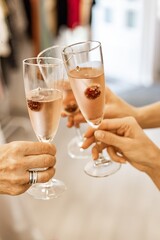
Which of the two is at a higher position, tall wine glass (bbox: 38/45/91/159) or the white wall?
tall wine glass (bbox: 38/45/91/159)

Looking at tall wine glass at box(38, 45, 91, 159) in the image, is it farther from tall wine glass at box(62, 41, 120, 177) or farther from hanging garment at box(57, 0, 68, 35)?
hanging garment at box(57, 0, 68, 35)

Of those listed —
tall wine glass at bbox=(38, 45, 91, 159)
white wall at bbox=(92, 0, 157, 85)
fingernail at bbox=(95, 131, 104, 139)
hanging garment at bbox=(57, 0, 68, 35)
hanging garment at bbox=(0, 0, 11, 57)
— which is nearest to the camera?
fingernail at bbox=(95, 131, 104, 139)

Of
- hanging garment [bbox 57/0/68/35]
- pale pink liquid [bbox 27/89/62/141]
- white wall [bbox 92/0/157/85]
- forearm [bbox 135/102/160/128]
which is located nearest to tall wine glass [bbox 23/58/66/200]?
pale pink liquid [bbox 27/89/62/141]

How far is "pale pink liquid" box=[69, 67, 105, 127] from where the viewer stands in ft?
2.66

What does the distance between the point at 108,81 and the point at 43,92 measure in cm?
346

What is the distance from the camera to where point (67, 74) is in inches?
32.5

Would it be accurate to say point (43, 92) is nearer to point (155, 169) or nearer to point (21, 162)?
point (21, 162)

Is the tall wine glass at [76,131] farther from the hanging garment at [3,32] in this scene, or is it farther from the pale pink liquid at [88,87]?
the hanging garment at [3,32]

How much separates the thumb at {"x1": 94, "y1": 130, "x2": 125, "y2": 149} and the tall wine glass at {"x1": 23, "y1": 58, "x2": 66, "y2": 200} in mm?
139

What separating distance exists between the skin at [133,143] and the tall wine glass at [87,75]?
0.08 metres

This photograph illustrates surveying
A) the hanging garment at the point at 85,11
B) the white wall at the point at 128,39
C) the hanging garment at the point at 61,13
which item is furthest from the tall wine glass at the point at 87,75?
the white wall at the point at 128,39

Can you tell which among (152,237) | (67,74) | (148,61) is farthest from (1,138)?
(148,61)

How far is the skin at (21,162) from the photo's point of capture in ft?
2.47

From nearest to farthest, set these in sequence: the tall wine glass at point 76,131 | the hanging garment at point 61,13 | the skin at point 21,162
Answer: the skin at point 21,162 < the tall wine glass at point 76,131 < the hanging garment at point 61,13
